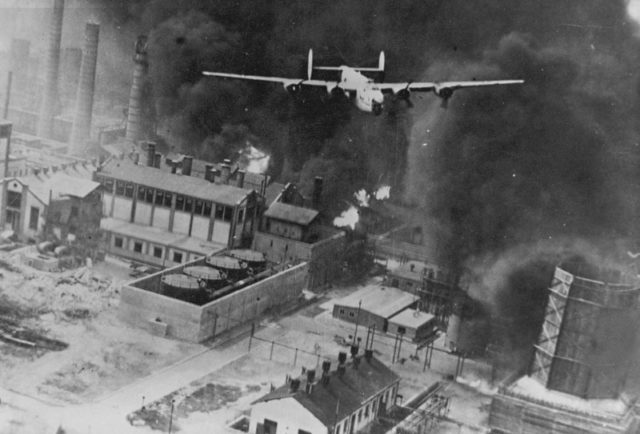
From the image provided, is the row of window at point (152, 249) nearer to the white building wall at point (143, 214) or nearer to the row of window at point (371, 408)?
the white building wall at point (143, 214)

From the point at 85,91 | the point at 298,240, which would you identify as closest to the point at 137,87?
the point at 85,91

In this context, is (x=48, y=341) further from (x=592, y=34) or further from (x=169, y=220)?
(x=592, y=34)

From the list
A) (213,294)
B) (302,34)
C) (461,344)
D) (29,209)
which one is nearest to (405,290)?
(461,344)

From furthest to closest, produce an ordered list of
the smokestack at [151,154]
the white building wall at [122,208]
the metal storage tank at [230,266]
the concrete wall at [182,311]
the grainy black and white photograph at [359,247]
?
the smokestack at [151,154] → the white building wall at [122,208] → the metal storage tank at [230,266] → the concrete wall at [182,311] → the grainy black and white photograph at [359,247]

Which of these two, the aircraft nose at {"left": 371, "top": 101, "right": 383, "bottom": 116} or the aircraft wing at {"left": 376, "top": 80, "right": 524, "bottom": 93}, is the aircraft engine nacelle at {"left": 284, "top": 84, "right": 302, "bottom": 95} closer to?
the aircraft nose at {"left": 371, "top": 101, "right": 383, "bottom": 116}

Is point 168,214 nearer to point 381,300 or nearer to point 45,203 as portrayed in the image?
point 45,203

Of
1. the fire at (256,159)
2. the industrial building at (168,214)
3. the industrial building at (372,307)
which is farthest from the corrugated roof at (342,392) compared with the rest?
the fire at (256,159)
